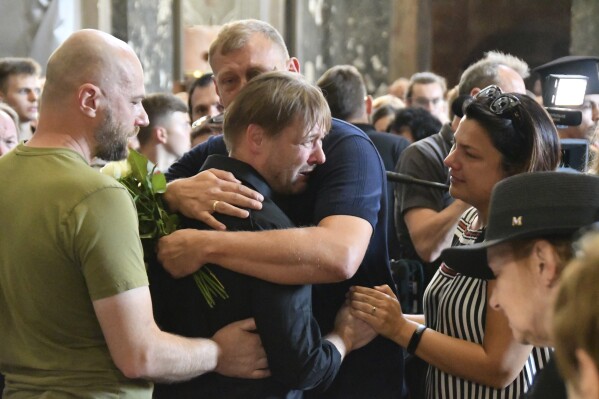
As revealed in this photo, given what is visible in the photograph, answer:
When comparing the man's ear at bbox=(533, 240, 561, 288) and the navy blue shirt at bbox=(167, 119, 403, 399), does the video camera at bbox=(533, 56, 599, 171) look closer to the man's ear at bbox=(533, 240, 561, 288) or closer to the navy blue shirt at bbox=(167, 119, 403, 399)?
the navy blue shirt at bbox=(167, 119, 403, 399)

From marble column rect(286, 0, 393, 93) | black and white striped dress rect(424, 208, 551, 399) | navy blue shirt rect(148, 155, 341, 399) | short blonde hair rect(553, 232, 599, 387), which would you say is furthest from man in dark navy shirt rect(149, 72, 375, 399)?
marble column rect(286, 0, 393, 93)

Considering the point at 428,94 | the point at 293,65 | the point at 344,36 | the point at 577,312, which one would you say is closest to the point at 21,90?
the point at 428,94

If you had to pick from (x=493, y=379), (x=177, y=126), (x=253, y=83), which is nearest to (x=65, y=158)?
(x=253, y=83)

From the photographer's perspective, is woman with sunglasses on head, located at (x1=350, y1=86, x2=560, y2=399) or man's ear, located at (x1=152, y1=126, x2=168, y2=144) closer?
woman with sunglasses on head, located at (x1=350, y1=86, x2=560, y2=399)

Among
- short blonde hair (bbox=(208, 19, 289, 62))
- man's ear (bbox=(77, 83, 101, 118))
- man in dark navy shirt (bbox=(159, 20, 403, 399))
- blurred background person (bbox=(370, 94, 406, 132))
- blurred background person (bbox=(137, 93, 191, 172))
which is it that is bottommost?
blurred background person (bbox=(370, 94, 406, 132))

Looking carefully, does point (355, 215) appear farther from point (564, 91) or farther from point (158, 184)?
point (564, 91)

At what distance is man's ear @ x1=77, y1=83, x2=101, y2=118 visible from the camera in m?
2.31

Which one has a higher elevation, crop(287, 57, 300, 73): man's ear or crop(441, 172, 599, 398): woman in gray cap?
crop(287, 57, 300, 73): man's ear

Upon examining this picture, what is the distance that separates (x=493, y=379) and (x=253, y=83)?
970 mm

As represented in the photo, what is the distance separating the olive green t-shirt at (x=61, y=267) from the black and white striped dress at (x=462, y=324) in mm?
869

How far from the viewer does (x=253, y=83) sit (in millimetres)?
2463

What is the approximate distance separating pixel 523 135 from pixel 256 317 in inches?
36.1

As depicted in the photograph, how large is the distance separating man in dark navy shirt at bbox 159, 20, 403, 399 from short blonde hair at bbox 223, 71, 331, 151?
152 mm

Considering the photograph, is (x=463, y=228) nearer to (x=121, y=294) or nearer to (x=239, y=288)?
(x=239, y=288)
